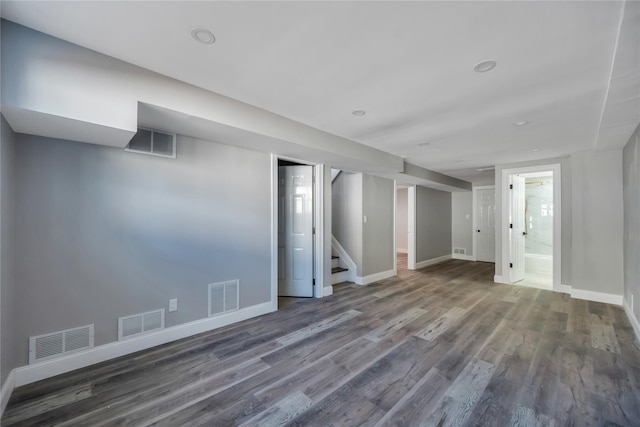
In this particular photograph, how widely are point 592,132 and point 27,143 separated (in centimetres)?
588

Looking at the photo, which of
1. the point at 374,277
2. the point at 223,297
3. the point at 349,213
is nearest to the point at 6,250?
the point at 223,297

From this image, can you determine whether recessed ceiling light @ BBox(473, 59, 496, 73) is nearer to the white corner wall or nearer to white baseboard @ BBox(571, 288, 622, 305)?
the white corner wall

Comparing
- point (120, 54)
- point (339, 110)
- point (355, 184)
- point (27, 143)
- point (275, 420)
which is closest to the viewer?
point (275, 420)

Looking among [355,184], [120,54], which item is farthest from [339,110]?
[355,184]

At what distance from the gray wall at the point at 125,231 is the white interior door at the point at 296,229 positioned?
0.90 meters

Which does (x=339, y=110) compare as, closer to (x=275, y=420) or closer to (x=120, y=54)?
(x=120, y=54)

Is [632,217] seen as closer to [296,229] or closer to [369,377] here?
[369,377]

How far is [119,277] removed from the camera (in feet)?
8.10

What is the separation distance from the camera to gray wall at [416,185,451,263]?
6.89 metres

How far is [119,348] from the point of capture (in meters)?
2.44

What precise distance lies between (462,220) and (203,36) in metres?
8.44

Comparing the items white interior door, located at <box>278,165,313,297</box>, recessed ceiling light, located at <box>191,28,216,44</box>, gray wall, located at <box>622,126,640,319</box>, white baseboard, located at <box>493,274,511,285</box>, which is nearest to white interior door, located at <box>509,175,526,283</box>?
white baseboard, located at <box>493,274,511,285</box>

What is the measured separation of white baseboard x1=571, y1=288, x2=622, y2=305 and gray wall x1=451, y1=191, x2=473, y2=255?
12.1 ft

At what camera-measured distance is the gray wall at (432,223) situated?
22.6ft
